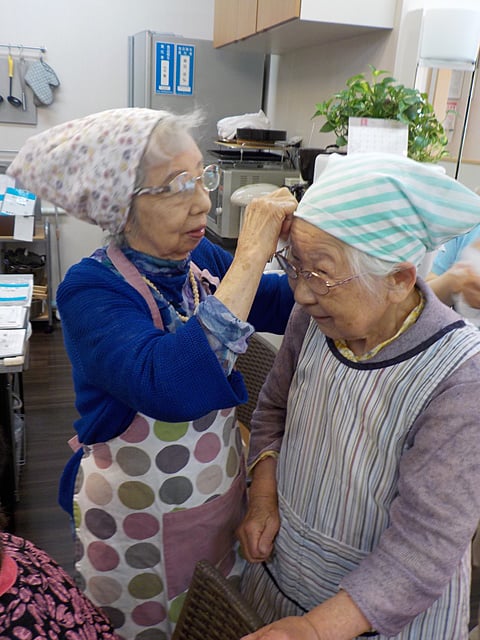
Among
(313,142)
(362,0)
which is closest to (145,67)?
(313,142)

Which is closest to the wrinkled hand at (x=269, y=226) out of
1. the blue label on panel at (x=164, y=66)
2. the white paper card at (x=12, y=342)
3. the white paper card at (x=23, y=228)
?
the white paper card at (x=12, y=342)

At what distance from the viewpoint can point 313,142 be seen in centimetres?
319

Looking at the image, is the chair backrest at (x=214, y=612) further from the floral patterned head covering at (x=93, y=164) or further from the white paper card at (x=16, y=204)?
the white paper card at (x=16, y=204)

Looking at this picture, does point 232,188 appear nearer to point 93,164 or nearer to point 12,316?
point 12,316

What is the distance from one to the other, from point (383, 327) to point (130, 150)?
0.50 meters

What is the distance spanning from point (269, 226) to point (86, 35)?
4313 millimetres

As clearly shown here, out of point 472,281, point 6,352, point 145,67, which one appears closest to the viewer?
point 472,281

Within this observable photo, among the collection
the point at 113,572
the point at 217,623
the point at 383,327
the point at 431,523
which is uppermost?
the point at 383,327

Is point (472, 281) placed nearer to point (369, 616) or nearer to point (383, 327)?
point (383, 327)

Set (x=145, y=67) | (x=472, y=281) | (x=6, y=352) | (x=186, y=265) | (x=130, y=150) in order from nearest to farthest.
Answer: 1. (x=130, y=150)
2. (x=186, y=265)
3. (x=472, y=281)
4. (x=6, y=352)
5. (x=145, y=67)

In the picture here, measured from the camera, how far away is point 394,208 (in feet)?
2.68

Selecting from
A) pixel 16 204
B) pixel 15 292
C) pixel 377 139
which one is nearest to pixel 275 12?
pixel 377 139

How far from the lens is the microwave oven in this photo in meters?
2.86

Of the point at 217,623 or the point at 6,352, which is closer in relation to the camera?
the point at 217,623
